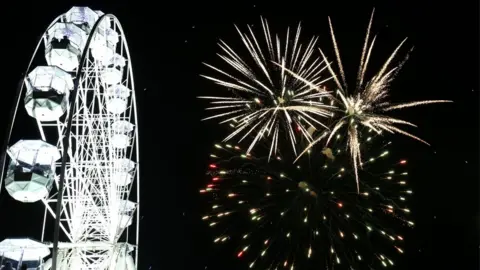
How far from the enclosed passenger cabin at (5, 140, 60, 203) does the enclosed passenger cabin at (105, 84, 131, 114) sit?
8.48 metres

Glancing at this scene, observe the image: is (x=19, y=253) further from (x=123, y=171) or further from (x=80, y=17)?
(x=123, y=171)

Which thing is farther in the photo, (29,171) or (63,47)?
(63,47)

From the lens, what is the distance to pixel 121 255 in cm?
2411

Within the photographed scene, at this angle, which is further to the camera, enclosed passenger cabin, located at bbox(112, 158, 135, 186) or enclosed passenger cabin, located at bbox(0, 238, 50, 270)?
enclosed passenger cabin, located at bbox(112, 158, 135, 186)

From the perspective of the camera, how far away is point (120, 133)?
25.7 metres

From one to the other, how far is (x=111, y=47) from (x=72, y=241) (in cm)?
830

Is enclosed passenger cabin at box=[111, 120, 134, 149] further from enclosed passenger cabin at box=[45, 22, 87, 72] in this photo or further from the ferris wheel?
enclosed passenger cabin at box=[45, 22, 87, 72]

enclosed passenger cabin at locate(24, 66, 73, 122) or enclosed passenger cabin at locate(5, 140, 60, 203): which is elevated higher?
enclosed passenger cabin at locate(24, 66, 73, 122)

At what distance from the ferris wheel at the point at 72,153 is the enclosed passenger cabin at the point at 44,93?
0.10 feet

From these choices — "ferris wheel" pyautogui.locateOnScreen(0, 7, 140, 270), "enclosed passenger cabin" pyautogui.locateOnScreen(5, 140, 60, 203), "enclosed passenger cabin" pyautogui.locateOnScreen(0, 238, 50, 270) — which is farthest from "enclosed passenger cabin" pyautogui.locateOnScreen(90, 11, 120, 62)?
"enclosed passenger cabin" pyautogui.locateOnScreen(0, 238, 50, 270)

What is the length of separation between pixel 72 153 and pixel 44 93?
287 inches

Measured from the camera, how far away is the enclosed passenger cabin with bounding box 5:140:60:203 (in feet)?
51.6

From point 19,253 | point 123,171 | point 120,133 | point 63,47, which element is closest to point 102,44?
point 63,47

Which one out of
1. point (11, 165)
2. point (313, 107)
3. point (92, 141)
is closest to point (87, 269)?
point (92, 141)
